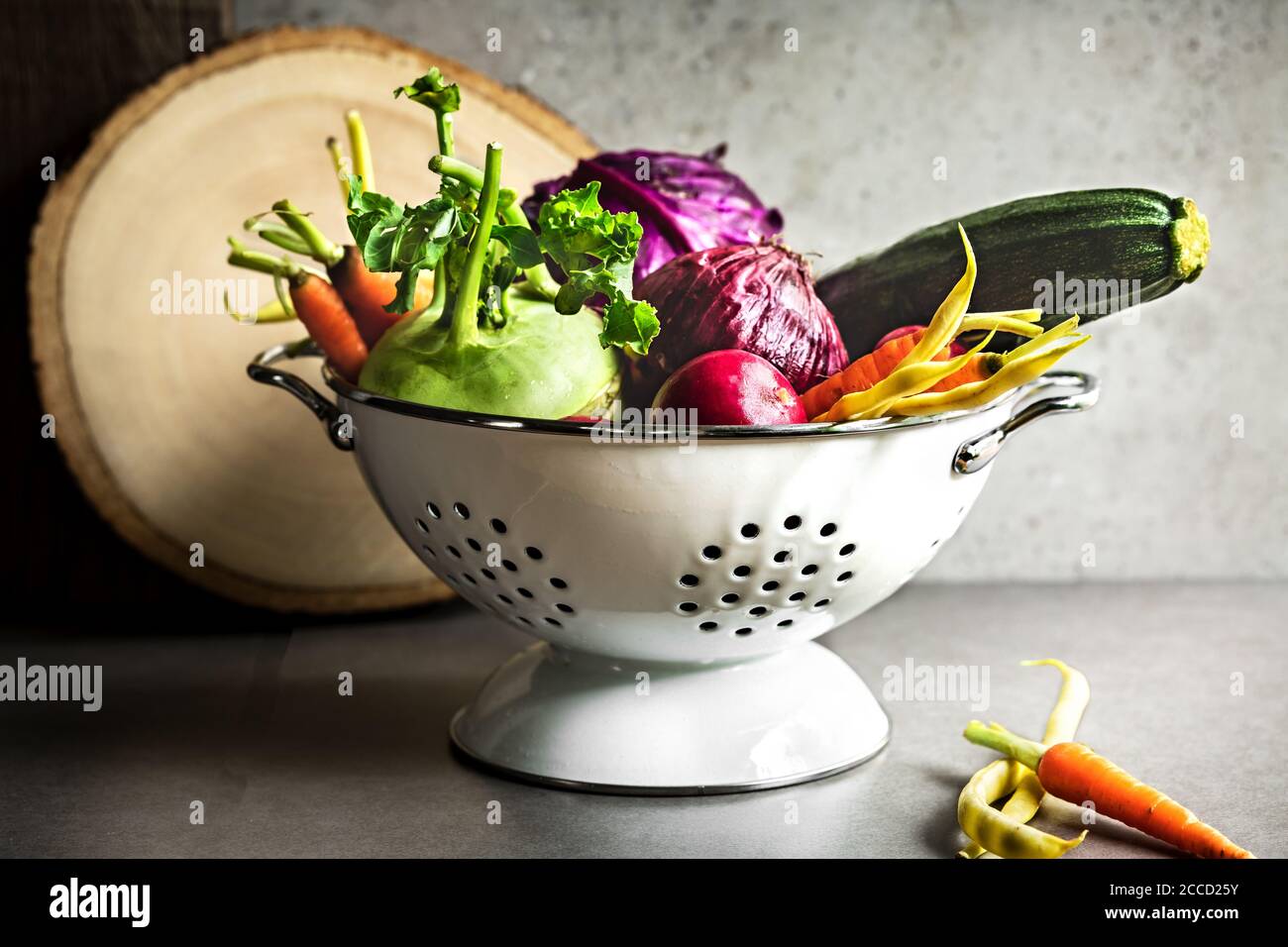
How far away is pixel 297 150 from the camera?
1057mm

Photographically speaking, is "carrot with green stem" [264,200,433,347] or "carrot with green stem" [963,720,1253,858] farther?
"carrot with green stem" [264,200,433,347]

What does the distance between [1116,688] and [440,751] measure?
18.8 inches

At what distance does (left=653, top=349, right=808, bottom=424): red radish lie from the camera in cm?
66

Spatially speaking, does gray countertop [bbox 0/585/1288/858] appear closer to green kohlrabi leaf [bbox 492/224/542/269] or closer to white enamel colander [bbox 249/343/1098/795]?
white enamel colander [bbox 249/343/1098/795]

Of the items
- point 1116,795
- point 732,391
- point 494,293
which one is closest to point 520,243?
point 494,293

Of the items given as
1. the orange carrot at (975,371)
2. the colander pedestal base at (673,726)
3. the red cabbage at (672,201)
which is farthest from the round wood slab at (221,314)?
the orange carrot at (975,371)

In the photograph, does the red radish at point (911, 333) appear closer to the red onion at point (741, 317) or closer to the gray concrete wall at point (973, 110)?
the red onion at point (741, 317)

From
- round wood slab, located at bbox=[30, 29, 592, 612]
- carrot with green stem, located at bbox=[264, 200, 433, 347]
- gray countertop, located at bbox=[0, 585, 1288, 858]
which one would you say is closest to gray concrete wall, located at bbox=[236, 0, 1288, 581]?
round wood slab, located at bbox=[30, 29, 592, 612]

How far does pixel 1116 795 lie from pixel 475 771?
355 mm

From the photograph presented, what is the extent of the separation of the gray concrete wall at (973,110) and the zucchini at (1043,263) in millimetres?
324

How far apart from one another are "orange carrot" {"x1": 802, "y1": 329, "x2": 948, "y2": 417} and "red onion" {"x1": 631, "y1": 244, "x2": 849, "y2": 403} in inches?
0.9

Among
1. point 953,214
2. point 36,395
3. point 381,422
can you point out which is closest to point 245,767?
point 381,422

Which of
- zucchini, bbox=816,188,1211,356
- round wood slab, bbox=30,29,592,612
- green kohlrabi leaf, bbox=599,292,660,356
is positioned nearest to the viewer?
green kohlrabi leaf, bbox=599,292,660,356

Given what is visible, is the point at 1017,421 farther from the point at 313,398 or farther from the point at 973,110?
the point at 973,110
